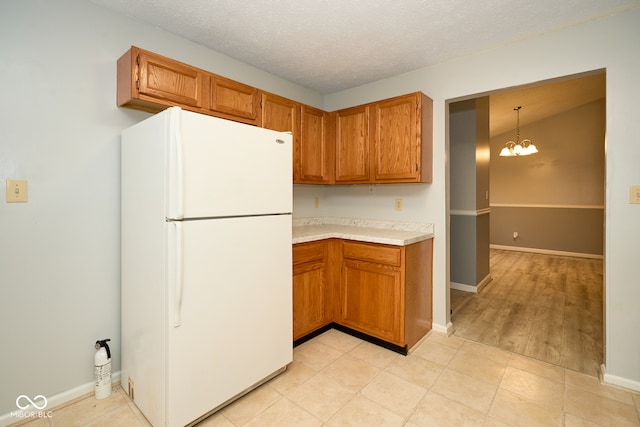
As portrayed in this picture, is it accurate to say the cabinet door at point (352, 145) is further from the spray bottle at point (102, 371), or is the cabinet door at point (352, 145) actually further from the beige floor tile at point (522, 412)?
the spray bottle at point (102, 371)

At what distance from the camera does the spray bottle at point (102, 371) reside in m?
1.82

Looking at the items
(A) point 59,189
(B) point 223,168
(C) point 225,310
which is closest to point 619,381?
(C) point 225,310

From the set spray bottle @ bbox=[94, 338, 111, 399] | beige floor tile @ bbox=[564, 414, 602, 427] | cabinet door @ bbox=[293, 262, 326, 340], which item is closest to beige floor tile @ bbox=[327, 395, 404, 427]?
cabinet door @ bbox=[293, 262, 326, 340]

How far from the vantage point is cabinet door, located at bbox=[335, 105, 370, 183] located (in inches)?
115

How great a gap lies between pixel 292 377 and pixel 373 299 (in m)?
0.90

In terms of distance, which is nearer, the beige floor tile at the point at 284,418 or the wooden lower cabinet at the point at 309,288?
the beige floor tile at the point at 284,418

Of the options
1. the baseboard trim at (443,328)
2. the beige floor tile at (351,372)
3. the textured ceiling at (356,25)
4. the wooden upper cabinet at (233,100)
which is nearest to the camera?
the textured ceiling at (356,25)

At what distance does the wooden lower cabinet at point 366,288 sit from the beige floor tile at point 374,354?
0.30 ft

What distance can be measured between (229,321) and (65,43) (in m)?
1.92

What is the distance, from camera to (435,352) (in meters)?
2.43

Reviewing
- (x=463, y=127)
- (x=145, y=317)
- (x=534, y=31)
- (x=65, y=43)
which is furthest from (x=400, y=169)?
(x=65, y=43)

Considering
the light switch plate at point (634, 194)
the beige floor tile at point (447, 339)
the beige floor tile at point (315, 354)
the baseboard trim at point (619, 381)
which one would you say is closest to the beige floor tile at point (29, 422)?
the beige floor tile at point (315, 354)

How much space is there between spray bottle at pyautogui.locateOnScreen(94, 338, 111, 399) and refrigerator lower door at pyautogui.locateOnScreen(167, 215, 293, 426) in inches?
26.5

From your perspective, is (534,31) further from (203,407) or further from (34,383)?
(34,383)
